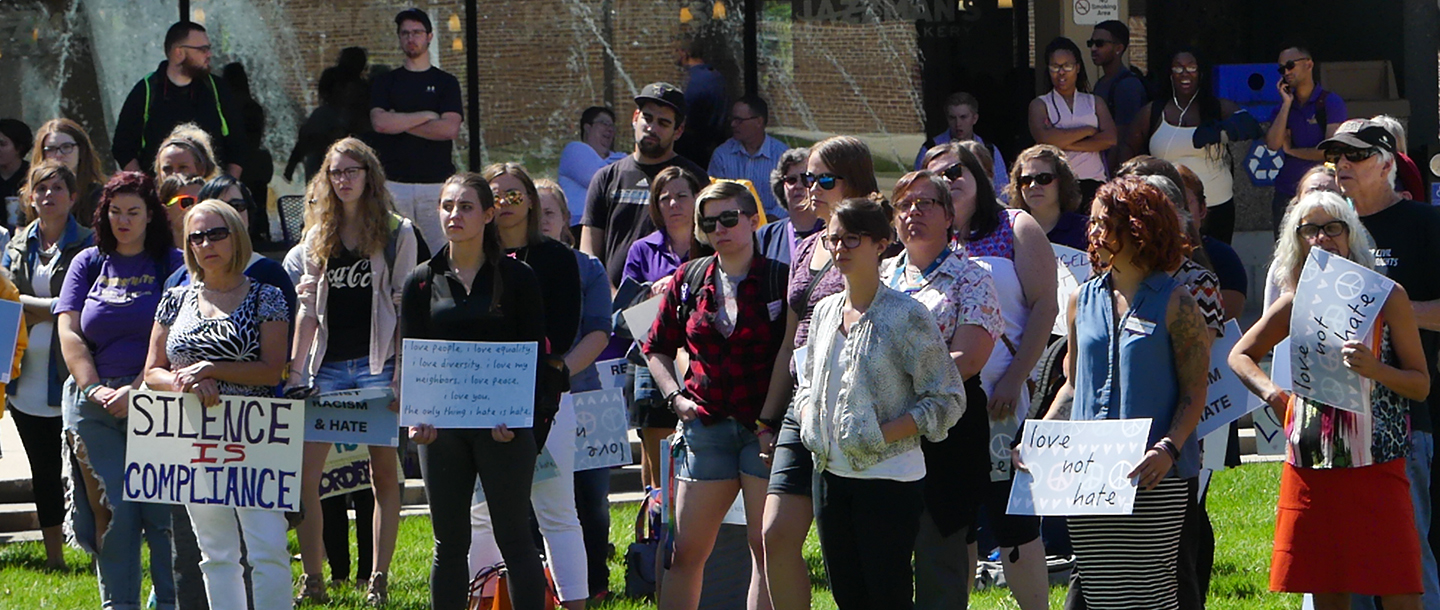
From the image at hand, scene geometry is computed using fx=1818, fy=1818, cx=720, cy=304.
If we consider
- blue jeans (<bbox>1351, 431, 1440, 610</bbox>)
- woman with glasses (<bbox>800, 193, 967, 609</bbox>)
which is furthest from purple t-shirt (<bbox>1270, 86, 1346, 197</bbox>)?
woman with glasses (<bbox>800, 193, 967, 609</bbox>)

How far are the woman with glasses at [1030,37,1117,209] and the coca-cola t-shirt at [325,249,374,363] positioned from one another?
19.6 ft

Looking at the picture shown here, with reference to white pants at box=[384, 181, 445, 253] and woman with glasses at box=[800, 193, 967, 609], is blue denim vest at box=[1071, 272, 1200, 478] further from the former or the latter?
white pants at box=[384, 181, 445, 253]

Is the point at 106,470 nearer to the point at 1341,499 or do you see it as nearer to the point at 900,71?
the point at 1341,499

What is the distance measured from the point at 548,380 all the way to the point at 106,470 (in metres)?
1.84

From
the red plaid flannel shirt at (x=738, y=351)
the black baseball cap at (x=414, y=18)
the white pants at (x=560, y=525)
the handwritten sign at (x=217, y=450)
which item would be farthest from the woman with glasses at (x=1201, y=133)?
the handwritten sign at (x=217, y=450)

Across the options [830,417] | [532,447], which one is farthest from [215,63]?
[830,417]

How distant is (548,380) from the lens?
6.65 meters

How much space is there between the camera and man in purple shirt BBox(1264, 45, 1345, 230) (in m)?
12.1

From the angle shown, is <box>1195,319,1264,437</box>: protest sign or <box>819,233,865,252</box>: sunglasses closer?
<box>819,233,865,252</box>: sunglasses

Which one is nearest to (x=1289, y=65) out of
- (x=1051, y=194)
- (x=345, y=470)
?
(x=1051, y=194)

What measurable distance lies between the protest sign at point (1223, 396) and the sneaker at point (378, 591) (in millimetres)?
3591

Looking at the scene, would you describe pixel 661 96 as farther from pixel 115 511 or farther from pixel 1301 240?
pixel 1301 240

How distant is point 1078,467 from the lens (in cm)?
550

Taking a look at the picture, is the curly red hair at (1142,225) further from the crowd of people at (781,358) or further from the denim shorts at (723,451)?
the denim shorts at (723,451)
